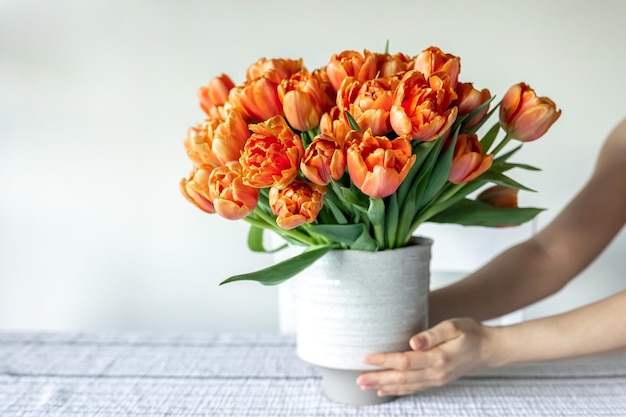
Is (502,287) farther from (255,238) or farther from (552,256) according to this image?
(255,238)

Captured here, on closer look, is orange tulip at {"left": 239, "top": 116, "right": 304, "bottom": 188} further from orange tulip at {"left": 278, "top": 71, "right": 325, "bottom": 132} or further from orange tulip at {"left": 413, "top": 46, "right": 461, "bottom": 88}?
orange tulip at {"left": 413, "top": 46, "right": 461, "bottom": 88}

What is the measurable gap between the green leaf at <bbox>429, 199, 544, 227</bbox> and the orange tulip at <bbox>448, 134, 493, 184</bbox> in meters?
0.11

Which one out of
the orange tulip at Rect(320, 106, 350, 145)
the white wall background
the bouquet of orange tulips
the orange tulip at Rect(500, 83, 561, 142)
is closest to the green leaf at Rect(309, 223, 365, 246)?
the bouquet of orange tulips

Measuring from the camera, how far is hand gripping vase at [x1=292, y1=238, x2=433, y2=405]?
2.58 feet

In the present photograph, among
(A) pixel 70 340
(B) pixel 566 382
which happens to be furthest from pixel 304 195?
(A) pixel 70 340

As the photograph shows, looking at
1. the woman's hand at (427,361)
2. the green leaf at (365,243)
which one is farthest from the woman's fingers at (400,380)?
the green leaf at (365,243)

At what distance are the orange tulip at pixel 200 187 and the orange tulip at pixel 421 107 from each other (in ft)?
0.73

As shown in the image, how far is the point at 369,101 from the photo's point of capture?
68cm

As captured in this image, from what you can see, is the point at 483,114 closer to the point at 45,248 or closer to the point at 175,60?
the point at 175,60

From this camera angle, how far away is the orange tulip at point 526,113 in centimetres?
74

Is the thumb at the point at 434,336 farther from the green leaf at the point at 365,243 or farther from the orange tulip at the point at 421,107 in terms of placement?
the orange tulip at the point at 421,107

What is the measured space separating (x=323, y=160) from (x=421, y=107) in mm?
112

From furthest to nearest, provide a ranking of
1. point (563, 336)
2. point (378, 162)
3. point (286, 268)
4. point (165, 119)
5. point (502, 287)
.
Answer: point (165, 119)
point (502, 287)
point (563, 336)
point (286, 268)
point (378, 162)

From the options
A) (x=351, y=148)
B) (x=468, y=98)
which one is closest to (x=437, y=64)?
(x=468, y=98)
